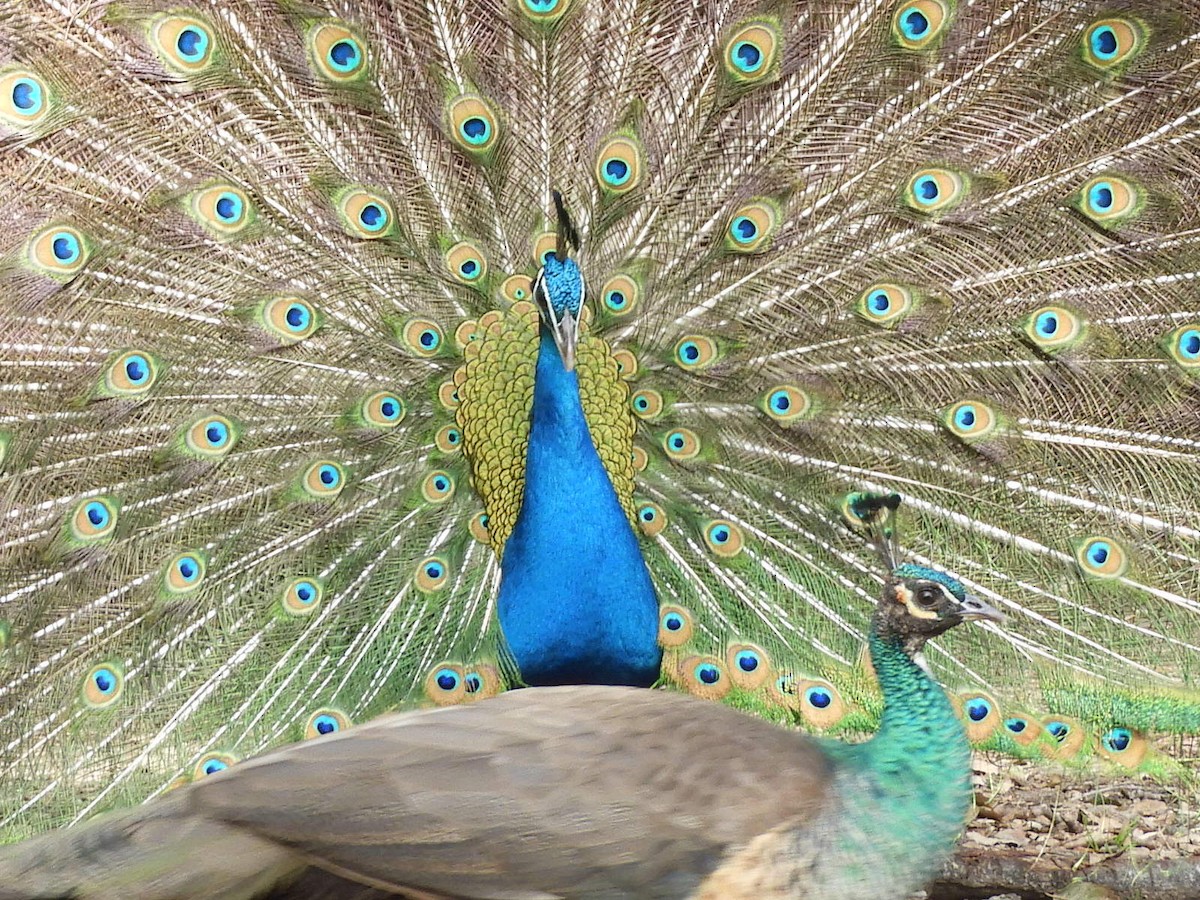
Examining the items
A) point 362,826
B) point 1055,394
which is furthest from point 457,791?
point 1055,394

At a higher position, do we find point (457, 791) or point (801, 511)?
point (801, 511)

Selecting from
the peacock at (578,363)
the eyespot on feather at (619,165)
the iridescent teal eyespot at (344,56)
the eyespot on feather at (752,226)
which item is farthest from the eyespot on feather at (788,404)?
the iridescent teal eyespot at (344,56)

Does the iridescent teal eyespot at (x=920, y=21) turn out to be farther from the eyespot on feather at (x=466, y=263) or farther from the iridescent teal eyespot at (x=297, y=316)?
the iridescent teal eyespot at (x=297, y=316)

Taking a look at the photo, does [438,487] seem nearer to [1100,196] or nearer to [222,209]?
[222,209]

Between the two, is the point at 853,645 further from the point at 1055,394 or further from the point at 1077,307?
the point at 1077,307

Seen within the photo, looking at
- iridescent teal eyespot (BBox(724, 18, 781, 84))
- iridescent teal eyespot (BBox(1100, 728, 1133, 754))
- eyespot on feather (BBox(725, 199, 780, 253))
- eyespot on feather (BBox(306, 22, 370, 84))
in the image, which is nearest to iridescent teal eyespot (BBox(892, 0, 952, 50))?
iridescent teal eyespot (BBox(724, 18, 781, 84))

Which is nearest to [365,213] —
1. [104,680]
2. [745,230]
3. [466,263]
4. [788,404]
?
[466,263]
